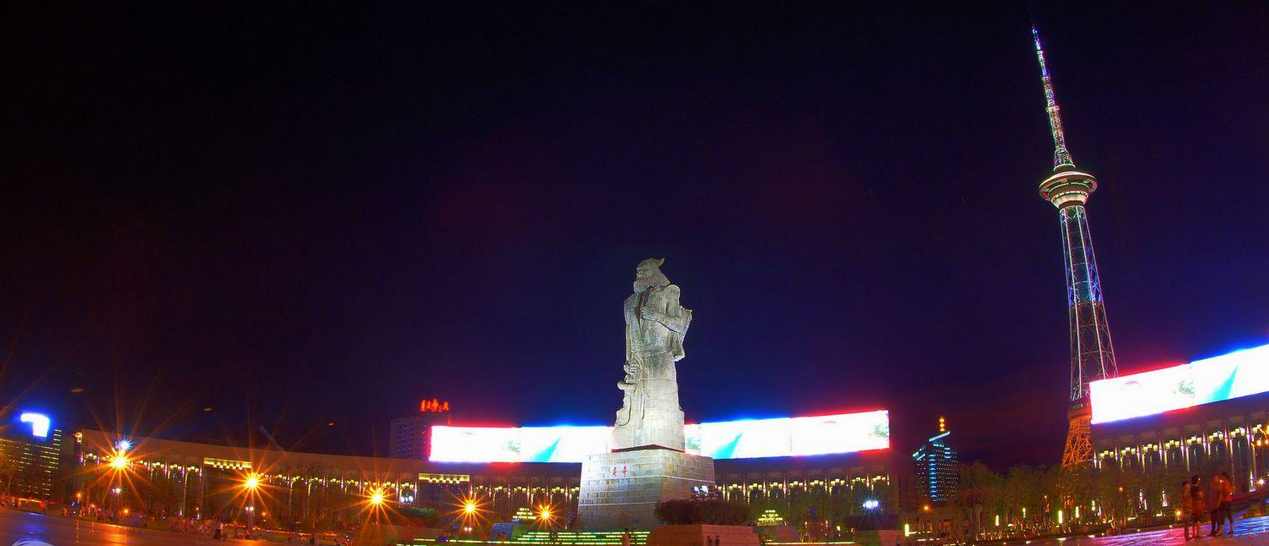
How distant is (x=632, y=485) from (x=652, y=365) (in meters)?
5.87

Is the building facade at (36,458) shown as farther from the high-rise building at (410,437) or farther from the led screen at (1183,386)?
the led screen at (1183,386)

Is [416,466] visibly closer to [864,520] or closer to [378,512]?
[378,512]

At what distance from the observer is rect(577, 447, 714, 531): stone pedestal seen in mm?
40375

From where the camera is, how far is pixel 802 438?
85625 millimetres

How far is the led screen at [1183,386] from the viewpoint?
2667 inches

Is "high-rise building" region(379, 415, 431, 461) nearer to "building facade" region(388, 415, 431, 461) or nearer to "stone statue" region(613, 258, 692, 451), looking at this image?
"building facade" region(388, 415, 431, 461)

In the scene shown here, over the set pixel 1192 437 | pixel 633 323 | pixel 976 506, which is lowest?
pixel 976 506

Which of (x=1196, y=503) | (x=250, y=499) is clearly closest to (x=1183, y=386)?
(x=1196, y=503)

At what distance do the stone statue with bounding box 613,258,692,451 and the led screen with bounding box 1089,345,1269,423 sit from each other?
47.6 m

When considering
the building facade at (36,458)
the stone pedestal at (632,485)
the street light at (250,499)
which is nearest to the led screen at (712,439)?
the building facade at (36,458)

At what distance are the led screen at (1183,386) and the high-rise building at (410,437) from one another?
409 ft

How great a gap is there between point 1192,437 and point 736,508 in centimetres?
6017

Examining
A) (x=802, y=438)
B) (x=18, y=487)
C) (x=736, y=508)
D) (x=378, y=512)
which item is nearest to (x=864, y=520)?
(x=736, y=508)

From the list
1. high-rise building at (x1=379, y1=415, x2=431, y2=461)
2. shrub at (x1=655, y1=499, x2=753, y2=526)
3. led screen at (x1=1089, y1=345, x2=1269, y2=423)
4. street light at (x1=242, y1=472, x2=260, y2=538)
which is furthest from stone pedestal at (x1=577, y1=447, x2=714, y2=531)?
high-rise building at (x1=379, y1=415, x2=431, y2=461)
